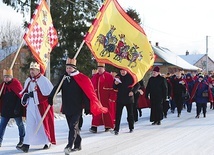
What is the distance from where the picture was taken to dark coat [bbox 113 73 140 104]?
33.9 feet

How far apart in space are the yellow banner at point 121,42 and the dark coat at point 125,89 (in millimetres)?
667

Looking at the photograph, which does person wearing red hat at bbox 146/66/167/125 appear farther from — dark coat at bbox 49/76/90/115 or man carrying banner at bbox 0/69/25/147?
man carrying banner at bbox 0/69/25/147

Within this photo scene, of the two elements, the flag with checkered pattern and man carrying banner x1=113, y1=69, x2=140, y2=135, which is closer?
the flag with checkered pattern

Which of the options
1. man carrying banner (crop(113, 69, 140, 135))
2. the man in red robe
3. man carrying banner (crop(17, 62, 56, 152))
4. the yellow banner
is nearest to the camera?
man carrying banner (crop(17, 62, 56, 152))

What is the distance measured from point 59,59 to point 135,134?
1448cm

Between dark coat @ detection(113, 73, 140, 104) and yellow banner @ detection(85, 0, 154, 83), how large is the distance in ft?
2.19

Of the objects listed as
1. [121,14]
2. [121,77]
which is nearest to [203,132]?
[121,77]

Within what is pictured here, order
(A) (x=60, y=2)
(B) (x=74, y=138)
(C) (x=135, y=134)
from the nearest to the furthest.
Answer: (B) (x=74, y=138), (C) (x=135, y=134), (A) (x=60, y=2)

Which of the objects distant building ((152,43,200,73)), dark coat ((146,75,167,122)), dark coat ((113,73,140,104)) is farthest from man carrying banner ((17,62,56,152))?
distant building ((152,43,200,73))

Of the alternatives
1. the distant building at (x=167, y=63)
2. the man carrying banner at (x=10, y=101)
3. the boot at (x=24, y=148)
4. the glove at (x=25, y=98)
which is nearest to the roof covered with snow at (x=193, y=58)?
the distant building at (x=167, y=63)

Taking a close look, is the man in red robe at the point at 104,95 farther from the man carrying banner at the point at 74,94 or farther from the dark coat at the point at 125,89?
the man carrying banner at the point at 74,94

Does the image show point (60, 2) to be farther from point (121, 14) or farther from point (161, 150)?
point (161, 150)

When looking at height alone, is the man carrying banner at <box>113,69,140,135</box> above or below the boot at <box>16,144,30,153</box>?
above

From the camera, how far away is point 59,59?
24.1m
